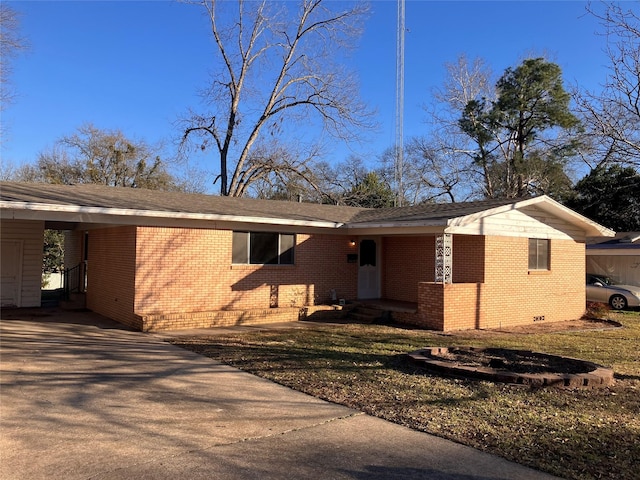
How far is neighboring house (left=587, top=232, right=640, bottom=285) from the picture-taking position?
21948 mm

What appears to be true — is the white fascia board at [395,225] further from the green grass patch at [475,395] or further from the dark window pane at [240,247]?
the dark window pane at [240,247]

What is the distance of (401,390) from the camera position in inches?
264

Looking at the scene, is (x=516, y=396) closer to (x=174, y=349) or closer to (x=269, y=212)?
(x=174, y=349)

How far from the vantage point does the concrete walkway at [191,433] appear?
417 cm

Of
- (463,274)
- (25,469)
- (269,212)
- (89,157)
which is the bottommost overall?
(25,469)

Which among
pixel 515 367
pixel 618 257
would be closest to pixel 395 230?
pixel 515 367

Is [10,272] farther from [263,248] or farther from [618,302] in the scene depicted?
[618,302]

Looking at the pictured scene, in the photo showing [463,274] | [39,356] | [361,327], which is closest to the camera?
[39,356]

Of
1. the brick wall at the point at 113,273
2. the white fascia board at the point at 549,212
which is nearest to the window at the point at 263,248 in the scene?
the brick wall at the point at 113,273

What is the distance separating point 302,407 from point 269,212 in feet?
30.4

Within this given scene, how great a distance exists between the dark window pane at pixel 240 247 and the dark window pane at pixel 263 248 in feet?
0.56

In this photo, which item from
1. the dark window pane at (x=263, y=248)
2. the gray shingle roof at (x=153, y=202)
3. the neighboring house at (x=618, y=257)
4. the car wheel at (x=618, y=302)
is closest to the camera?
the gray shingle roof at (x=153, y=202)

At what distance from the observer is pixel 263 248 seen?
14.5 m

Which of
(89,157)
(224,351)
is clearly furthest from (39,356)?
(89,157)
